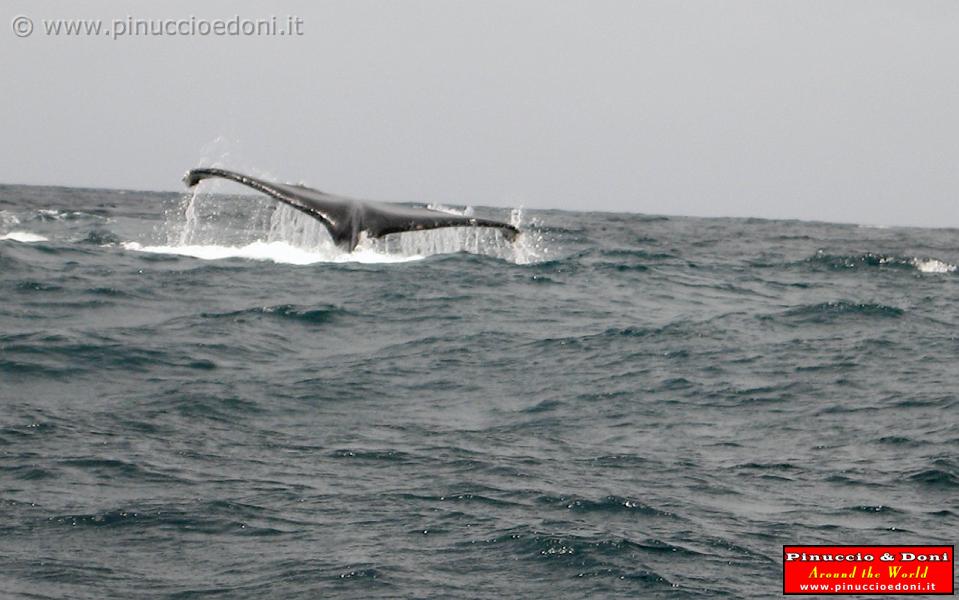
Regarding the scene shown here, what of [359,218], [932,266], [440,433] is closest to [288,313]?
[359,218]

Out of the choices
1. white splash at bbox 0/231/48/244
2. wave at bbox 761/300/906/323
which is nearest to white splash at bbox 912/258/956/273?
wave at bbox 761/300/906/323

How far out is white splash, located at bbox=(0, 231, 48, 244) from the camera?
1109 inches

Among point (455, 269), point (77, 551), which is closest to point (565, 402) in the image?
point (77, 551)

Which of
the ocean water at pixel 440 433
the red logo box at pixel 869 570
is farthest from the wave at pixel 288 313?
the red logo box at pixel 869 570

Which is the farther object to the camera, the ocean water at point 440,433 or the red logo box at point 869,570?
the ocean water at point 440,433

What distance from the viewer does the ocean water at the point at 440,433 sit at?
8.41 m

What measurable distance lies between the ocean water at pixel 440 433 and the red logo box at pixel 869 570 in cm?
19

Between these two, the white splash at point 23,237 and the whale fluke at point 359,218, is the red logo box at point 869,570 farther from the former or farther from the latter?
the white splash at point 23,237

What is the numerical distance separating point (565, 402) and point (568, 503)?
408 cm

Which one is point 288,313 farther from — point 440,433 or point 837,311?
point 837,311

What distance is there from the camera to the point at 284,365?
1532cm

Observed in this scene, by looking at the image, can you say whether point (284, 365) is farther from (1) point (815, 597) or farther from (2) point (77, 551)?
(1) point (815, 597)

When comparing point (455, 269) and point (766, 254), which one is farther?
point (766, 254)

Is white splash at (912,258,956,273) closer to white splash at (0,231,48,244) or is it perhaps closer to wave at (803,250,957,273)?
wave at (803,250,957,273)
